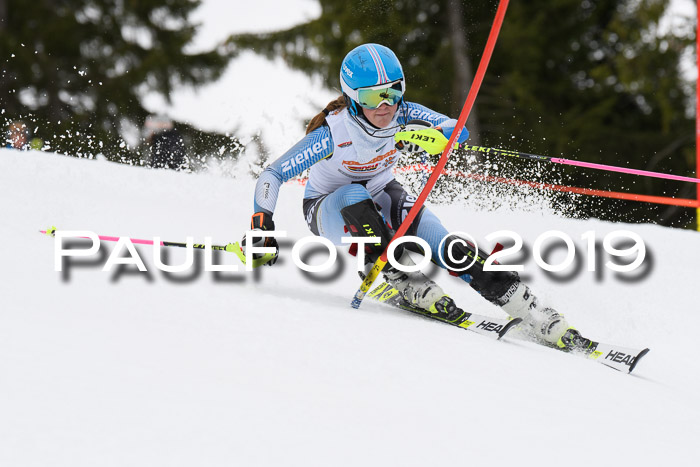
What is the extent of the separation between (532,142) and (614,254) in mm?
8400

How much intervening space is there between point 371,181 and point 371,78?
64 cm

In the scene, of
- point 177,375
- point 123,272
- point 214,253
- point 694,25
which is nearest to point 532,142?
point 694,25

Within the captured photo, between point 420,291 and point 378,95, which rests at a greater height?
point 378,95

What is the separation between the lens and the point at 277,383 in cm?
202

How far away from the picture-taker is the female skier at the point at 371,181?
3.46 metres

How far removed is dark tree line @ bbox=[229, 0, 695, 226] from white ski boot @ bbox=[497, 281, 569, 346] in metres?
8.95

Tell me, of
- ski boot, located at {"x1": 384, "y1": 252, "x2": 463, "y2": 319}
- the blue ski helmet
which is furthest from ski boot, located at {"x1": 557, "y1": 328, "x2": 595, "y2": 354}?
the blue ski helmet

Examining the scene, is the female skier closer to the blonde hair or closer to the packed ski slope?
the blonde hair

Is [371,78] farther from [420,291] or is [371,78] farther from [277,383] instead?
[277,383]

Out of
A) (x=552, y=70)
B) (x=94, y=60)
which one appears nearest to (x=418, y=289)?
(x=552, y=70)

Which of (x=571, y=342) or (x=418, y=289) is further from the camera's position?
(x=418, y=289)

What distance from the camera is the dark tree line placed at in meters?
13.1

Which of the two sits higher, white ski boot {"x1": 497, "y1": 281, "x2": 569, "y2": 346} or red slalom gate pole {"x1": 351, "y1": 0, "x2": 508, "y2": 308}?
red slalom gate pole {"x1": 351, "y1": 0, "x2": 508, "y2": 308}

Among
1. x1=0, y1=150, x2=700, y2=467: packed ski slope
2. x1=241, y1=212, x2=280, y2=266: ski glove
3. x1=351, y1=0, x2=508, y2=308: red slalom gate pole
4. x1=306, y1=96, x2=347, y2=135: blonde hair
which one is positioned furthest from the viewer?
x1=306, y1=96, x2=347, y2=135: blonde hair
